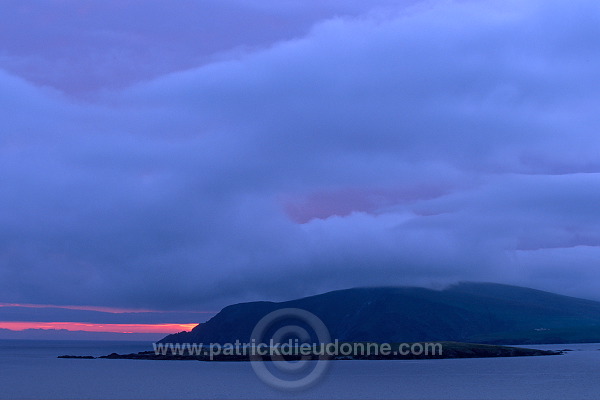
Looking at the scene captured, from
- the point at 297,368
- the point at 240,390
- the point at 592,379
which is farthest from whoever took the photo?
the point at 297,368

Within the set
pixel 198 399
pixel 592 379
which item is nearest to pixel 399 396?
pixel 198 399

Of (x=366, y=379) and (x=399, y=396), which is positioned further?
(x=366, y=379)

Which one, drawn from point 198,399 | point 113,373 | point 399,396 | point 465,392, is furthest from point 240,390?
point 113,373

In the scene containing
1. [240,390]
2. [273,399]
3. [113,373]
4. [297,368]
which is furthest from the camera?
[297,368]

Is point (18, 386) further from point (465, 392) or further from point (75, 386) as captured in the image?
point (465, 392)

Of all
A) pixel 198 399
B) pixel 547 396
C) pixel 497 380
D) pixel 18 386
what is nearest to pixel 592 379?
pixel 497 380

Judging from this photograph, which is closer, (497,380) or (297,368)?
(497,380)

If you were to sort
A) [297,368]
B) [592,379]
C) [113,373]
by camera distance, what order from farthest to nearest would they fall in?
[297,368] < [113,373] < [592,379]

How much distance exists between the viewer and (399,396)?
111500mm

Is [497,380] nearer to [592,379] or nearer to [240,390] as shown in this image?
[592,379]

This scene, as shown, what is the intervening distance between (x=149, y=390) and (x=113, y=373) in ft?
186

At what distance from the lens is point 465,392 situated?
4619 inches

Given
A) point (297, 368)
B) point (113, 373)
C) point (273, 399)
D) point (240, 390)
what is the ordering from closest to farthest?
point (273, 399), point (240, 390), point (113, 373), point (297, 368)

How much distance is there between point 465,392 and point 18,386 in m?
86.0
